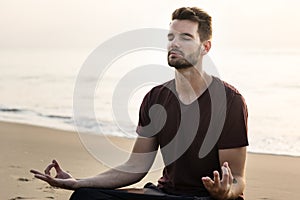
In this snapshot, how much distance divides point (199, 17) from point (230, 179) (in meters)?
0.98

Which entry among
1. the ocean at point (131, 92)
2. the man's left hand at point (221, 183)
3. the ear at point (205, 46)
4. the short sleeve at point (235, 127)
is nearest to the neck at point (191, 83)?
the ear at point (205, 46)

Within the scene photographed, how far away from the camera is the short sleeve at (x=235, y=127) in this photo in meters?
3.54

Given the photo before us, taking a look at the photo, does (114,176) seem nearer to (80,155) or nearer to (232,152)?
(232,152)

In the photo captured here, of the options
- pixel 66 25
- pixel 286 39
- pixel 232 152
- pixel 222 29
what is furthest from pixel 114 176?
pixel 66 25

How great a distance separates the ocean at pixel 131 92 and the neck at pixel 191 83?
2431 millimetres

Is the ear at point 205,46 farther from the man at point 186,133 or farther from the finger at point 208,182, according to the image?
the finger at point 208,182

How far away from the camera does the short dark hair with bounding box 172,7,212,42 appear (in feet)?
12.3

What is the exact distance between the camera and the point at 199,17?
3.75m

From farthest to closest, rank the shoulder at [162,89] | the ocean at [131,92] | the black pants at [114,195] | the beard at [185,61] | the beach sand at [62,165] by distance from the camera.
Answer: the ocean at [131,92], the beach sand at [62,165], the shoulder at [162,89], the beard at [185,61], the black pants at [114,195]

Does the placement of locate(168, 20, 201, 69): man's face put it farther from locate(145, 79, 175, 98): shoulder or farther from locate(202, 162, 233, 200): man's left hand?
locate(202, 162, 233, 200): man's left hand

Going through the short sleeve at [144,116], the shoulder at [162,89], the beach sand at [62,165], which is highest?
the shoulder at [162,89]

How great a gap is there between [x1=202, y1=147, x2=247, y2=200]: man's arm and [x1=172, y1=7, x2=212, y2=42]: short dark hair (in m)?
0.65

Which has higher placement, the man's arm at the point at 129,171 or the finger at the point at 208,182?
the finger at the point at 208,182

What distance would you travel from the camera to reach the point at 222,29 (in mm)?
18188
